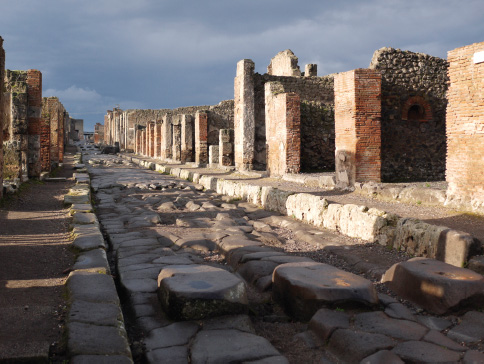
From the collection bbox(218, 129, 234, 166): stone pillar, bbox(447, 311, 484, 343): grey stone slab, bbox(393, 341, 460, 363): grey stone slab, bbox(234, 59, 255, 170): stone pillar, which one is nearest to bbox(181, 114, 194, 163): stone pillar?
bbox(218, 129, 234, 166): stone pillar

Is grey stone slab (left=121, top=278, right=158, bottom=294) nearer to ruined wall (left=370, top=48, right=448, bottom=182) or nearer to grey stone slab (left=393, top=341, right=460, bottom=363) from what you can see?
grey stone slab (left=393, top=341, right=460, bottom=363)

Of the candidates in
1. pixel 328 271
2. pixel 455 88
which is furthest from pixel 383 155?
pixel 328 271

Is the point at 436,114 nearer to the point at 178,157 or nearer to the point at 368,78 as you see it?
the point at 368,78

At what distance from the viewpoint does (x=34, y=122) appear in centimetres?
1222

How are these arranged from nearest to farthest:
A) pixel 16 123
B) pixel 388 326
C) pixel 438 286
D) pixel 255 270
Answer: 1. pixel 388 326
2. pixel 438 286
3. pixel 255 270
4. pixel 16 123

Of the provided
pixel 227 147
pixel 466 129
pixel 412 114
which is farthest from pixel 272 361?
pixel 227 147

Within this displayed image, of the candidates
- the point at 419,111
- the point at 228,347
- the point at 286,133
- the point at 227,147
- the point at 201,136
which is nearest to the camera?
the point at 228,347

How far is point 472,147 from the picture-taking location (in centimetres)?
607

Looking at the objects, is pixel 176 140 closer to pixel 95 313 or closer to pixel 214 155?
pixel 214 155

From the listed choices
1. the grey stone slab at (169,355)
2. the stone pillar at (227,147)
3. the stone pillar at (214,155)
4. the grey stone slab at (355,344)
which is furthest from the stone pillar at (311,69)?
the grey stone slab at (169,355)

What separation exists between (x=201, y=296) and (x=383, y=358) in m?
1.21

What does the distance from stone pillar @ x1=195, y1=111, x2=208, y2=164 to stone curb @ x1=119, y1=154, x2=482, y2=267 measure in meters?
11.1

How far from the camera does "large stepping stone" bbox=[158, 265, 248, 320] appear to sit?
2922 mm

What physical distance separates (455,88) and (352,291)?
4.59m
